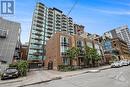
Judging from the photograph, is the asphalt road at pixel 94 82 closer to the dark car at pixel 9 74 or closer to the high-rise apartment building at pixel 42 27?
the dark car at pixel 9 74

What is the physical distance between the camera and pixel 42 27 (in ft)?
223

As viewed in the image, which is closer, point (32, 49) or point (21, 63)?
point (21, 63)

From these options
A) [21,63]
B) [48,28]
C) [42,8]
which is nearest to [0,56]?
[21,63]

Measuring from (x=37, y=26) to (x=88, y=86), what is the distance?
2390 inches

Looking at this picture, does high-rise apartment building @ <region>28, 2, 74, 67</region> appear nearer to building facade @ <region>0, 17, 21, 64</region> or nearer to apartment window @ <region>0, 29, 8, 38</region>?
building facade @ <region>0, 17, 21, 64</region>

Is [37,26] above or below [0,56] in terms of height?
above

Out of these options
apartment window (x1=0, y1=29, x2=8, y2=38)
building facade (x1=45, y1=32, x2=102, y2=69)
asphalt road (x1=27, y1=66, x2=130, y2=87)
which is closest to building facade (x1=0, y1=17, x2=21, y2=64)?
apartment window (x1=0, y1=29, x2=8, y2=38)

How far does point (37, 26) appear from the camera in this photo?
217ft

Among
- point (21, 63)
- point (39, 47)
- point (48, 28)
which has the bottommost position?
point (21, 63)

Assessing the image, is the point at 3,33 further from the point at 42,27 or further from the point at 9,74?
the point at 42,27

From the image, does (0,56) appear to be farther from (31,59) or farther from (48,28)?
(48,28)

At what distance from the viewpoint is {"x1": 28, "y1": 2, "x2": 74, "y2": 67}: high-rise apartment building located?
59406mm

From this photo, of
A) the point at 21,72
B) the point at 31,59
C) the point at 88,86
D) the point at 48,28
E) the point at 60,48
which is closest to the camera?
the point at 88,86

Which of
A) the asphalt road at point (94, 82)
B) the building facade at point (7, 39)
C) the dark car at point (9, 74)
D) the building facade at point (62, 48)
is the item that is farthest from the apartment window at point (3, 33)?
the asphalt road at point (94, 82)
